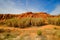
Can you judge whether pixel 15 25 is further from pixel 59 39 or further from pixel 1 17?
pixel 1 17

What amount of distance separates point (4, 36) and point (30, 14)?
2146cm

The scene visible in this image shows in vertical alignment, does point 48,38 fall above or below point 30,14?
below

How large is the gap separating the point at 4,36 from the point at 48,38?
3.71 m

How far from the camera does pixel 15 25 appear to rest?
1852 cm

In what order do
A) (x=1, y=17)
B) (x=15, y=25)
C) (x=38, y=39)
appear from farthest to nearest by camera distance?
(x=1, y=17) < (x=15, y=25) < (x=38, y=39)

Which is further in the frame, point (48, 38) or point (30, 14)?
point (30, 14)

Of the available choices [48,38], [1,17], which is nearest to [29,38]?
[48,38]

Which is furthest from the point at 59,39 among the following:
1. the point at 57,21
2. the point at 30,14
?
the point at 30,14

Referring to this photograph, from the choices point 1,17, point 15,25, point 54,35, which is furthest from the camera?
point 1,17

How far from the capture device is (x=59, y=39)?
38.3ft

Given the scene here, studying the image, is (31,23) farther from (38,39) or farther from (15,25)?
(38,39)

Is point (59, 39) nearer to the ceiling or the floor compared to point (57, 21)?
nearer to the floor

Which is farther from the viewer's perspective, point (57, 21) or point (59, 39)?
point (57, 21)

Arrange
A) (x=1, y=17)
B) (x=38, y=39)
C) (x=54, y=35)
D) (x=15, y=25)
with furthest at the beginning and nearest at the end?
1. (x=1, y=17)
2. (x=15, y=25)
3. (x=54, y=35)
4. (x=38, y=39)
